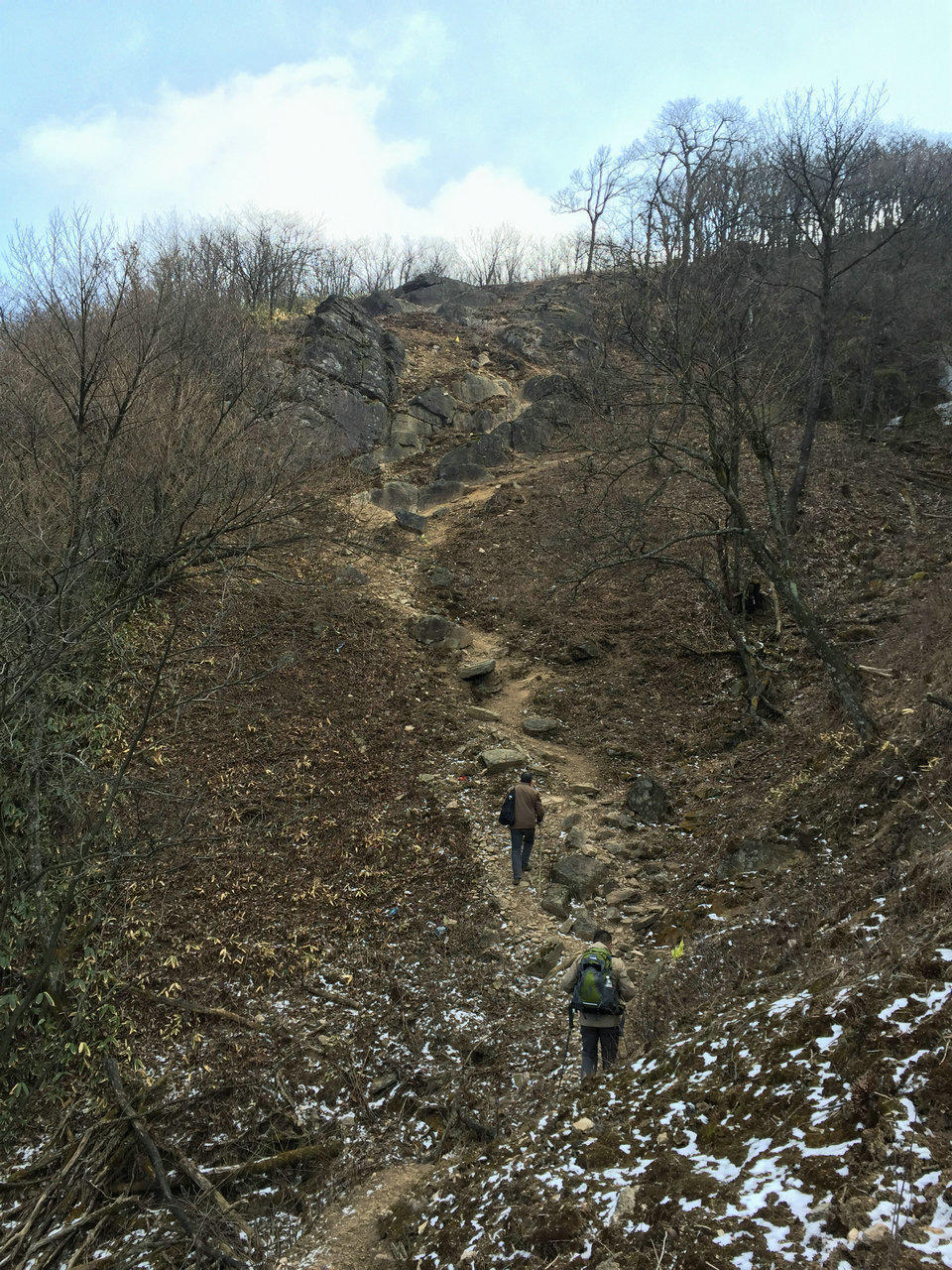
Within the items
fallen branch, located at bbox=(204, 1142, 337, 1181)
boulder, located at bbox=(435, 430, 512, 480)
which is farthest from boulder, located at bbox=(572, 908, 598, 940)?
boulder, located at bbox=(435, 430, 512, 480)

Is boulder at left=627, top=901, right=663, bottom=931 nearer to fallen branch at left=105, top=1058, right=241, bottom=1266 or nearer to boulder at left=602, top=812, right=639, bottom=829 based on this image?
boulder at left=602, top=812, right=639, bottom=829

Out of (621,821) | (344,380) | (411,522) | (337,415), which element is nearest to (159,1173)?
(621,821)

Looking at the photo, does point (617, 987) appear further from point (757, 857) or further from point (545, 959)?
point (757, 857)

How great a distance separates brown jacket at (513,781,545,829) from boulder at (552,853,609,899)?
647 mm

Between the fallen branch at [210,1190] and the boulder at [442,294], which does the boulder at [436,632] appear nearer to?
the fallen branch at [210,1190]

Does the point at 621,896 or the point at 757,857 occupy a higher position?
the point at 757,857

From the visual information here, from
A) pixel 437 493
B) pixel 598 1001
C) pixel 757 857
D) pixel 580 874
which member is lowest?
pixel 580 874

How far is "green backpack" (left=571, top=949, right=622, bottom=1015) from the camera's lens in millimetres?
5785

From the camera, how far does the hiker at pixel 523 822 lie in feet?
29.8

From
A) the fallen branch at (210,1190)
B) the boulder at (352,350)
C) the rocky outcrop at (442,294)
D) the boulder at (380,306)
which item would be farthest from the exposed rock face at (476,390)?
the fallen branch at (210,1190)

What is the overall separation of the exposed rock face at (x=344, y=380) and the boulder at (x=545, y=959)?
49.8ft

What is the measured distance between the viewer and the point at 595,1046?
19.2 feet

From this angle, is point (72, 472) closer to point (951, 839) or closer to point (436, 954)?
point (436, 954)

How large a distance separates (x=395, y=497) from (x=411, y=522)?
4.64ft
